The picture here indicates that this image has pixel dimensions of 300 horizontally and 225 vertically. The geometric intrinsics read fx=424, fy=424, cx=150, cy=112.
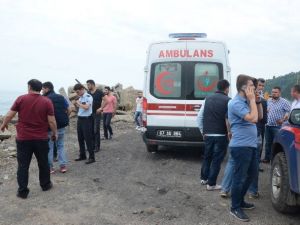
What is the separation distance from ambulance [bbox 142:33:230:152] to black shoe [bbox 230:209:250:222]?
3.65 m

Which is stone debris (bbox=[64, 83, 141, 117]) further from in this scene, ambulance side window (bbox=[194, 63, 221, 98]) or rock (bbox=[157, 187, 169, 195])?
rock (bbox=[157, 187, 169, 195])

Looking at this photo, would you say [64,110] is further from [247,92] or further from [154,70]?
[247,92]

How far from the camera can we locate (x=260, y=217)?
543 cm

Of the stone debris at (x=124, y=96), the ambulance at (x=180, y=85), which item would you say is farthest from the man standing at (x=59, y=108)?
the stone debris at (x=124, y=96)

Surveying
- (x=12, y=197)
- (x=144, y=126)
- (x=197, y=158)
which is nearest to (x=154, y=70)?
(x=144, y=126)

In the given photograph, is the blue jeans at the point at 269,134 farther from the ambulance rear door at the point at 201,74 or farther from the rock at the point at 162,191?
the rock at the point at 162,191

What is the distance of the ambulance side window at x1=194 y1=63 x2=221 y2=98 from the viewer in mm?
9023

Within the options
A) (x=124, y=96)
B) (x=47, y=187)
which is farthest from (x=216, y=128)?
(x=124, y=96)

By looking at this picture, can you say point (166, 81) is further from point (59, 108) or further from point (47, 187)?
point (47, 187)

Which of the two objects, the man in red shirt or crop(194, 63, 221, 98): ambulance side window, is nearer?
the man in red shirt

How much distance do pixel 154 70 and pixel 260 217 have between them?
4646mm

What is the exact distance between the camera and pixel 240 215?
5.32 meters

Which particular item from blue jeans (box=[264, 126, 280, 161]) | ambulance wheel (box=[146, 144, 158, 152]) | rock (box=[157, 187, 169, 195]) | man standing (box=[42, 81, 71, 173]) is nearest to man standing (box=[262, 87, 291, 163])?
blue jeans (box=[264, 126, 280, 161])

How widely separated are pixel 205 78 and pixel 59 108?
3.16 m
